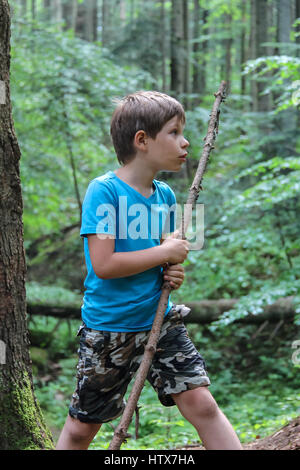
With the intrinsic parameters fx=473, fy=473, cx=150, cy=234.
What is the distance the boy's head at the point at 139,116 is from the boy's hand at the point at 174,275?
0.55 metres

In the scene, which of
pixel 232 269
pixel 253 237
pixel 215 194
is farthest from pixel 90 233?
pixel 232 269

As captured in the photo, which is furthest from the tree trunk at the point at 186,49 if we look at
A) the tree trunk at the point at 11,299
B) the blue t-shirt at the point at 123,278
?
the blue t-shirt at the point at 123,278

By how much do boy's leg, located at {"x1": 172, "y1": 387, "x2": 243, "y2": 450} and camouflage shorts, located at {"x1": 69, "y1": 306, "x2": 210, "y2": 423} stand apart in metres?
0.05

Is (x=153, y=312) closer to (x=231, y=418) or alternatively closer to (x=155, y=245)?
(x=155, y=245)

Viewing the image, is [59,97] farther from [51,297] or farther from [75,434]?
[75,434]

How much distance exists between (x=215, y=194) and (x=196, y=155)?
1.18 meters

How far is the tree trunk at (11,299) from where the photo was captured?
2.35 metres

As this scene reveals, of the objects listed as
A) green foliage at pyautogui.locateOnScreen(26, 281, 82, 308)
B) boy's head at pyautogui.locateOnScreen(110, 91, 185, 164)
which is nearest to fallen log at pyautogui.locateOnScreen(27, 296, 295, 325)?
green foliage at pyautogui.locateOnScreen(26, 281, 82, 308)

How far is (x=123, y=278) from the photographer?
2.13m

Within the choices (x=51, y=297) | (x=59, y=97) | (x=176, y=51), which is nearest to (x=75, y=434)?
(x=51, y=297)

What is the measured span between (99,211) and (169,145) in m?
0.44

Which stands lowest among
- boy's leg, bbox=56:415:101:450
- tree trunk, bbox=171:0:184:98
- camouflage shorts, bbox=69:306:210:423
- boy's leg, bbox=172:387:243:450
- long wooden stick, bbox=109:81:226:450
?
boy's leg, bbox=56:415:101:450

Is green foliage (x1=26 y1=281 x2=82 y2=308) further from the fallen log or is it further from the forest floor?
the forest floor

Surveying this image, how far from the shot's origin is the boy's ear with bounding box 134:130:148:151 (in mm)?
2111
